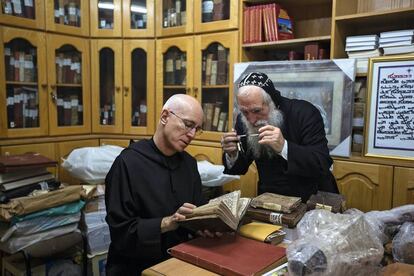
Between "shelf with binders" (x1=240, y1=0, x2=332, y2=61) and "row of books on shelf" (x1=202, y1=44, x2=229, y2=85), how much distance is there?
160 mm

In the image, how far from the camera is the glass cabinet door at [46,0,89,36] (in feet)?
8.95

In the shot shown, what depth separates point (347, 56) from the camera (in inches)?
90.1

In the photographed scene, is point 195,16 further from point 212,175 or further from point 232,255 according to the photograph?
point 232,255

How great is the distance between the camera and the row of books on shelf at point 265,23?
2.52 meters

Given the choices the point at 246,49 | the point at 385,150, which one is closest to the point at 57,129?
the point at 246,49

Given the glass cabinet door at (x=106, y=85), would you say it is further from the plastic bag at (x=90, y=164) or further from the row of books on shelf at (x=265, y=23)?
the row of books on shelf at (x=265, y=23)

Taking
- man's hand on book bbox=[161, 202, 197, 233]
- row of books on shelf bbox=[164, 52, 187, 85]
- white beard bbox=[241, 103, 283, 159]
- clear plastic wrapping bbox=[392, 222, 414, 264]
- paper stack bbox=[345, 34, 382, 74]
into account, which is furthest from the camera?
row of books on shelf bbox=[164, 52, 187, 85]

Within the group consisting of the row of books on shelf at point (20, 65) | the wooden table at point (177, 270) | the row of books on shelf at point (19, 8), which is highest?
the row of books on shelf at point (19, 8)

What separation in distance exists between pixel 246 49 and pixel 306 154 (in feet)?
4.51

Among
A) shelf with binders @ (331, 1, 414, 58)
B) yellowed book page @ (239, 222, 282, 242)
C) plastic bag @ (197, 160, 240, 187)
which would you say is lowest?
plastic bag @ (197, 160, 240, 187)

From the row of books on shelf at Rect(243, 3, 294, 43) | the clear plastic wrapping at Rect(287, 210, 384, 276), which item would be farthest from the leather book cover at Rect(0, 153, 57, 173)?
the clear plastic wrapping at Rect(287, 210, 384, 276)

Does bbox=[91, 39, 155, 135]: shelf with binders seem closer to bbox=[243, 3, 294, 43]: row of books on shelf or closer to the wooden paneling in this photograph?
bbox=[243, 3, 294, 43]: row of books on shelf

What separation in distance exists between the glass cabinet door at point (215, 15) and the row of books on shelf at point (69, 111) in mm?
1156

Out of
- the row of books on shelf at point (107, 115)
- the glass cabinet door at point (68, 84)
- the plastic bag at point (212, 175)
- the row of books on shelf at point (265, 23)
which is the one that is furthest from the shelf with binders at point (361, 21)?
the glass cabinet door at point (68, 84)
